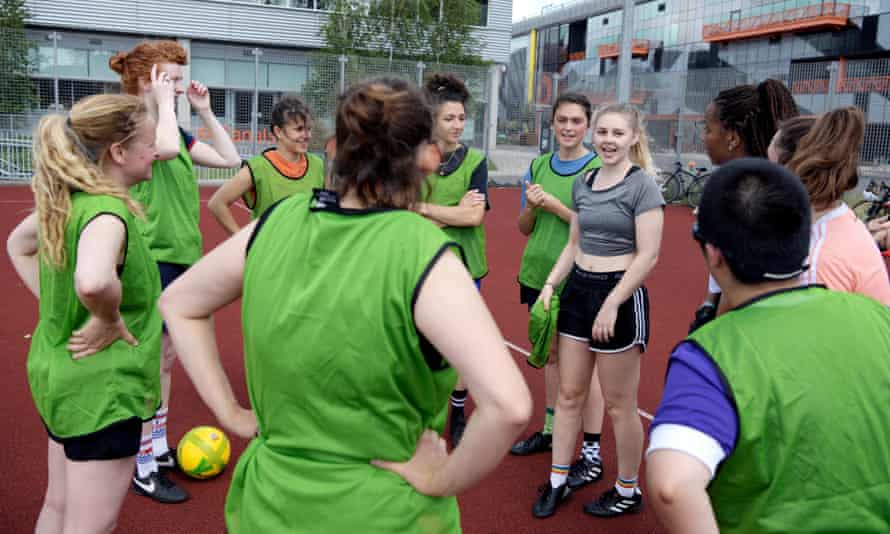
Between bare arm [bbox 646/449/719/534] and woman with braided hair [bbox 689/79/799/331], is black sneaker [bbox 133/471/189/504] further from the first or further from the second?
bare arm [bbox 646/449/719/534]

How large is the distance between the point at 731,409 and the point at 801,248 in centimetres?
39

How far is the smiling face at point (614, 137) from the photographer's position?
370 cm

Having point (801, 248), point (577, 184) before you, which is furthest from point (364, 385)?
point (577, 184)

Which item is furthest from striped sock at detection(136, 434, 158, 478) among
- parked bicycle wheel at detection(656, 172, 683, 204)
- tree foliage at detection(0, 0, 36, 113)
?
tree foliage at detection(0, 0, 36, 113)

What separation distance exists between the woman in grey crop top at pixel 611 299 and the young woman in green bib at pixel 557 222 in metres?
0.32

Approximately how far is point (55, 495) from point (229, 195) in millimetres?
2167

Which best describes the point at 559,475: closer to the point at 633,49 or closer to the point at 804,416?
the point at 804,416

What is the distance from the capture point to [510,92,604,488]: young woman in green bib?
4.23 meters

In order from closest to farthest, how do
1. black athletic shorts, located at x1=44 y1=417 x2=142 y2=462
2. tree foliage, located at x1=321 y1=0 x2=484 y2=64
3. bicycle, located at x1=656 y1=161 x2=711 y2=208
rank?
black athletic shorts, located at x1=44 y1=417 x2=142 y2=462
bicycle, located at x1=656 y1=161 x2=711 y2=208
tree foliage, located at x1=321 y1=0 x2=484 y2=64

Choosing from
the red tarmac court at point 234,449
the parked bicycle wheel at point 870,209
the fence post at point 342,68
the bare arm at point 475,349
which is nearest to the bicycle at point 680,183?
the parked bicycle wheel at point 870,209

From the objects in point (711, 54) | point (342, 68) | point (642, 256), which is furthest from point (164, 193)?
point (711, 54)

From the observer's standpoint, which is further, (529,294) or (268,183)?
(529,294)

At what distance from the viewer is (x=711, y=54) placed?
45938 millimetres

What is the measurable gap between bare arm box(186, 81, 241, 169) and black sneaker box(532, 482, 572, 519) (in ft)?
8.50
